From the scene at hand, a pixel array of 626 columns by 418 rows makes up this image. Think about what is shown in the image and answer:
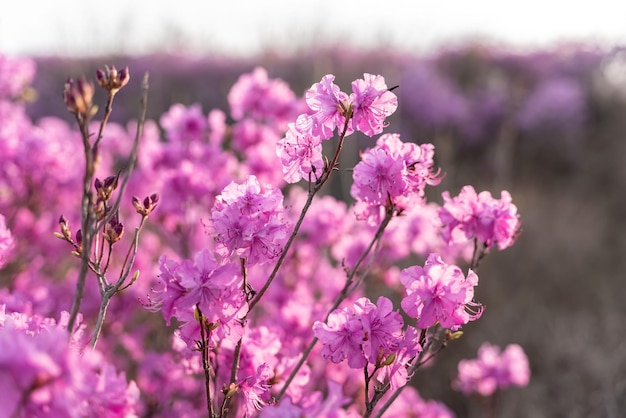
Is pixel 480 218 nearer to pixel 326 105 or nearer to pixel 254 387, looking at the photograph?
pixel 326 105

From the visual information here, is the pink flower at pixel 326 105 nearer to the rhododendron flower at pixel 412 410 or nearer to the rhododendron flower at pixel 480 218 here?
the rhododendron flower at pixel 480 218

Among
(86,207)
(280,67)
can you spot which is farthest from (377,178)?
(280,67)

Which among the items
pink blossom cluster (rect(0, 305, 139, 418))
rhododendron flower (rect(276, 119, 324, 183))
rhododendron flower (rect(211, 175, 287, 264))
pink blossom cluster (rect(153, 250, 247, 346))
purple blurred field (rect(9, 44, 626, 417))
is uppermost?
purple blurred field (rect(9, 44, 626, 417))

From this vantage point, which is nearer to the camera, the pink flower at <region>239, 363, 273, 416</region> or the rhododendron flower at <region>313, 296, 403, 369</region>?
the rhododendron flower at <region>313, 296, 403, 369</region>

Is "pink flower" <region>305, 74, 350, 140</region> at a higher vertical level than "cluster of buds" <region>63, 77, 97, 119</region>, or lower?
higher

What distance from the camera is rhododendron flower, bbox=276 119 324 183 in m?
1.53

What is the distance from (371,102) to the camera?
1483 millimetres

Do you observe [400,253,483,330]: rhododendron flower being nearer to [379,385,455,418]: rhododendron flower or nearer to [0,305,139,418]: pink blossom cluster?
[0,305,139,418]: pink blossom cluster

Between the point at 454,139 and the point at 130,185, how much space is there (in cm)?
925

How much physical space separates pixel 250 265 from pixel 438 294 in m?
0.42

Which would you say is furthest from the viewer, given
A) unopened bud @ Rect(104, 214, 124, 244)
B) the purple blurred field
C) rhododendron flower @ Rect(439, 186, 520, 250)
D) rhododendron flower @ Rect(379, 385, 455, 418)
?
the purple blurred field

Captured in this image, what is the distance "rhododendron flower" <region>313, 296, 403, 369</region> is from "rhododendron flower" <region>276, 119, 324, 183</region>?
0.34 meters

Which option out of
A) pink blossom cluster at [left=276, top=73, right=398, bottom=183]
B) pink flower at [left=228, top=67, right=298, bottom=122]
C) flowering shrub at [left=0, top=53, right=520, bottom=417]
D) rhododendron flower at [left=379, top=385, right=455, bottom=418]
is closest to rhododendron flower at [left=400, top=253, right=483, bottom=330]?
flowering shrub at [left=0, top=53, right=520, bottom=417]

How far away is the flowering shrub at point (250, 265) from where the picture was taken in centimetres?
119
